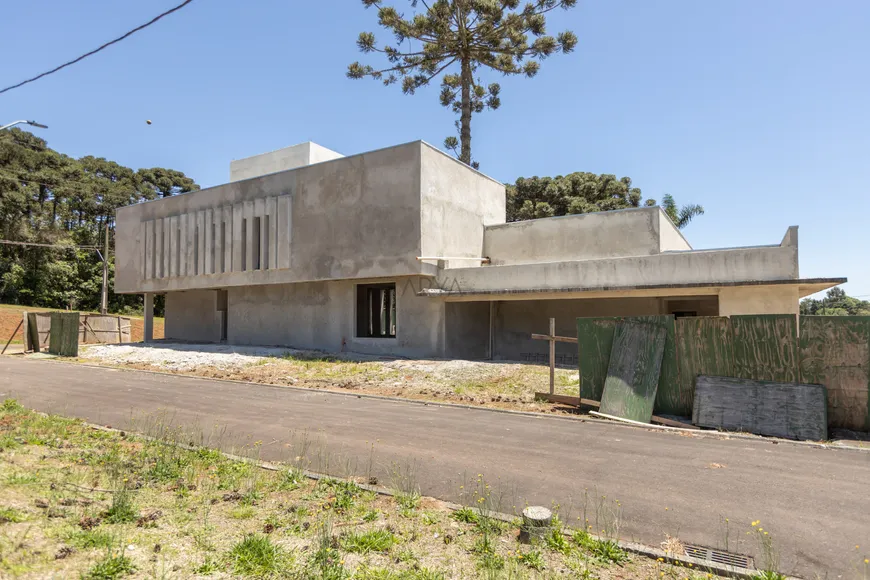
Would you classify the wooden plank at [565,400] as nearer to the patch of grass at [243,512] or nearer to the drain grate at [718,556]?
the drain grate at [718,556]

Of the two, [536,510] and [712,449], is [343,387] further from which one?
[536,510]

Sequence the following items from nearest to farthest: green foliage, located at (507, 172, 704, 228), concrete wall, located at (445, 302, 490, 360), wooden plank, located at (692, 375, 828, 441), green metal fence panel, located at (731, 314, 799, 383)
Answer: wooden plank, located at (692, 375, 828, 441)
green metal fence panel, located at (731, 314, 799, 383)
concrete wall, located at (445, 302, 490, 360)
green foliage, located at (507, 172, 704, 228)

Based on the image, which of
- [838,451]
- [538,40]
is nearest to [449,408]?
[838,451]

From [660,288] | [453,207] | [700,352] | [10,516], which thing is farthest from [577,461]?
[453,207]

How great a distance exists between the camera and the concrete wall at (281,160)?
26.3m

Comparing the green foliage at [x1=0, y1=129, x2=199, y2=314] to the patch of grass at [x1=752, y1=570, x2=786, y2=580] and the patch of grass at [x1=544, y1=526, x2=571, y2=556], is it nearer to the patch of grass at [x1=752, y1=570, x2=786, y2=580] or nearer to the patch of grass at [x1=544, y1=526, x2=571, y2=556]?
the patch of grass at [x1=544, y1=526, x2=571, y2=556]

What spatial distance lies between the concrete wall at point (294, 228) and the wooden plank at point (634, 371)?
975 centimetres

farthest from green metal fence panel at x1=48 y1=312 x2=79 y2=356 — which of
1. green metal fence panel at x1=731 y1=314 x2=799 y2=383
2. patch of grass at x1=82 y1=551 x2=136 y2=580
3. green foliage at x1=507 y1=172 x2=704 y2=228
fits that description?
green foliage at x1=507 y1=172 x2=704 y2=228

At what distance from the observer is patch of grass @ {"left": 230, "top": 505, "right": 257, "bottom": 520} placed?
177 inches

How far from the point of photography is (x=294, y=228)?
2209 centimetres

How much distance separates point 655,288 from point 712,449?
9462 mm

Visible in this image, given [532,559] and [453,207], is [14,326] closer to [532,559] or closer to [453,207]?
[453,207]

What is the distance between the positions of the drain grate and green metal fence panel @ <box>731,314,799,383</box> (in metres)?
5.82

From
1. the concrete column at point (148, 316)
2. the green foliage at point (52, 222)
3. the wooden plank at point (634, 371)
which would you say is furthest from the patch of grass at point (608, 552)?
the green foliage at point (52, 222)
